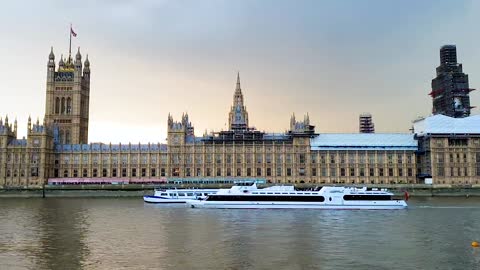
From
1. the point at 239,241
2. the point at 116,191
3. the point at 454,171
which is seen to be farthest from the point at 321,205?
the point at 454,171

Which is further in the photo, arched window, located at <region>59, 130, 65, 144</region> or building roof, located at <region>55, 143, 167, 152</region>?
arched window, located at <region>59, 130, 65, 144</region>

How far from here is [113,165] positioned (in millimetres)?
163500

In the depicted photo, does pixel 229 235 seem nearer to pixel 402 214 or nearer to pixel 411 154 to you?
pixel 402 214

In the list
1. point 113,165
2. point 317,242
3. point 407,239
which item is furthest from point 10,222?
point 113,165

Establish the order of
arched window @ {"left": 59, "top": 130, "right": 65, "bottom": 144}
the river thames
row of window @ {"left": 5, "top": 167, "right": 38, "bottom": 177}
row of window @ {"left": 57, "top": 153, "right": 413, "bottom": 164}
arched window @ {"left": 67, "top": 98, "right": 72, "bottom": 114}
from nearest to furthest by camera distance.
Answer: the river thames → row of window @ {"left": 5, "top": 167, "right": 38, "bottom": 177} → row of window @ {"left": 57, "top": 153, "right": 413, "bottom": 164} → arched window @ {"left": 59, "top": 130, "right": 65, "bottom": 144} → arched window @ {"left": 67, "top": 98, "right": 72, "bottom": 114}

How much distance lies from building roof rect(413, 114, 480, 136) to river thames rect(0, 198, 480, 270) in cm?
9184

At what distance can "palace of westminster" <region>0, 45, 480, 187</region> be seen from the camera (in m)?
158

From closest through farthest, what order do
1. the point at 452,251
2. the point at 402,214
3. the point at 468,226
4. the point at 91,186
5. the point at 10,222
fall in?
the point at 452,251
the point at 468,226
the point at 10,222
the point at 402,214
the point at 91,186

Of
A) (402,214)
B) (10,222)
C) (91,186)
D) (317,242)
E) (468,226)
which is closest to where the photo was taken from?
(317,242)

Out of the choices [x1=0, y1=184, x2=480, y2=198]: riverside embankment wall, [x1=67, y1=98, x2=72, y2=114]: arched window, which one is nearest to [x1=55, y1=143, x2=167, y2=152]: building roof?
[x1=0, y1=184, x2=480, y2=198]: riverside embankment wall

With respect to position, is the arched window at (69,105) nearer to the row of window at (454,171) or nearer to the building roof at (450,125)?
the building roof at (450,125)

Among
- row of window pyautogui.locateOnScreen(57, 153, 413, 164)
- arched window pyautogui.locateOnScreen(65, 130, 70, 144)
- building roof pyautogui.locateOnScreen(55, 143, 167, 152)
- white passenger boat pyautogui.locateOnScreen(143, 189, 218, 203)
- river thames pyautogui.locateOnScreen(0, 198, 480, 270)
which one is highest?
arched window pyautogui.locateOnScreen(65, 130, 70, 144)

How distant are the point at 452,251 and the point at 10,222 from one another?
2114 inches

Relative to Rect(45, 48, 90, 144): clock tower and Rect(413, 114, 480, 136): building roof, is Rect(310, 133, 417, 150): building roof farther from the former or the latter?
Rect(45, 48, 90, 144): clock tower
